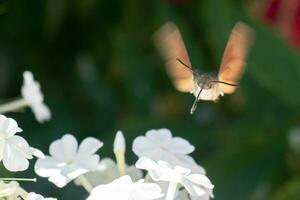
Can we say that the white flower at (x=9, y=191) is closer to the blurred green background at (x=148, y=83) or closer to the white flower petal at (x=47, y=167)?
the white flower petal at (x=47, y=167)

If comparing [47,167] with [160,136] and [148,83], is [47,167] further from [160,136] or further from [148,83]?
[148,83]

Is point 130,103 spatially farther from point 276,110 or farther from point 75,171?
point 75,171

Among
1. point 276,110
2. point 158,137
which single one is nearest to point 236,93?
point 276,110

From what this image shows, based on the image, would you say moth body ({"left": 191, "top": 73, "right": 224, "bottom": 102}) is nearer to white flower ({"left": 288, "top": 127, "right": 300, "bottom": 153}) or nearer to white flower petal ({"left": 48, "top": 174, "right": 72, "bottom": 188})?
white flower petal ({"left": 48, "top": 174, "right": 72, "bottom": 188})

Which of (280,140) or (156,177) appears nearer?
(156,177)

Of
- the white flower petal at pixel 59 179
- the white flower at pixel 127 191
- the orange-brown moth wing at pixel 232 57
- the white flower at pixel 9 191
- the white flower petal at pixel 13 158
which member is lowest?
the white flower at pixel 127 191

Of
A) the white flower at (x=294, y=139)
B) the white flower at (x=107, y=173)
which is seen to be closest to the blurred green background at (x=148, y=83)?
the white flower at (x=294, y=139)

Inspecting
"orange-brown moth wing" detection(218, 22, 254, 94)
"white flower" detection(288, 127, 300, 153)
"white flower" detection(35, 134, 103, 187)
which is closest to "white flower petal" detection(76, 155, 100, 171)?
"white flower" detection(35, 134, 103, 187)
